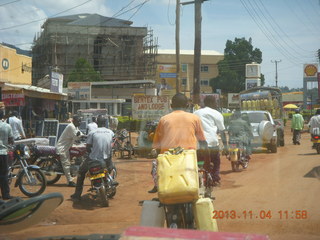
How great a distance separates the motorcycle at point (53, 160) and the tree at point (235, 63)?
26963 mm

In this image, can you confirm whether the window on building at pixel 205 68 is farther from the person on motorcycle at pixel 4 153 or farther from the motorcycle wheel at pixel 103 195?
the motorcycle wheel at pixel 103 195

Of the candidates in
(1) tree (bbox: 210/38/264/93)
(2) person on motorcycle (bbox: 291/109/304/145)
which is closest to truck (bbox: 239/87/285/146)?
(2) person on motorcycle (bbox: 291/109/304/145)

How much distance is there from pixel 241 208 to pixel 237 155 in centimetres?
508

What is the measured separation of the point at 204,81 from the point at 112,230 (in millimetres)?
68408

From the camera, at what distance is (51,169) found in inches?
439

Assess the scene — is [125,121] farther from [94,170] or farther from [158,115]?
[94,170]

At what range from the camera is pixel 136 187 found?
10766 millimetres

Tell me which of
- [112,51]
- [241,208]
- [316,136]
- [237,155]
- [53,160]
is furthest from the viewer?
[112,51]

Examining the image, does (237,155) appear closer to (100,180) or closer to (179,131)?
(100,180)

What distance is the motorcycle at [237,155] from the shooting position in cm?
1245

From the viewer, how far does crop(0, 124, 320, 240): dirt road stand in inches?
253

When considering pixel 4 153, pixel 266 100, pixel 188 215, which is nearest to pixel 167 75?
pixel 266 100

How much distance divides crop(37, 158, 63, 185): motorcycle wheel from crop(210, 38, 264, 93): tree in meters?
27.7

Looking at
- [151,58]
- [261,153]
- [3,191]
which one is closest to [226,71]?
[151,58]
